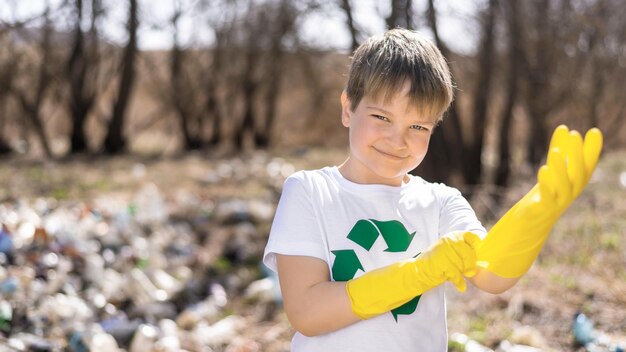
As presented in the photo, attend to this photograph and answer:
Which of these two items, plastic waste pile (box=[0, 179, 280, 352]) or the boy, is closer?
the boy

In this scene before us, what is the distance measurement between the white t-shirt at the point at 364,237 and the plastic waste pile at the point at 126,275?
1797 mm

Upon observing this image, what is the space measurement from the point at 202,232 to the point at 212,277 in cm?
94

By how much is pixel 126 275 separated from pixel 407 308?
2726mm

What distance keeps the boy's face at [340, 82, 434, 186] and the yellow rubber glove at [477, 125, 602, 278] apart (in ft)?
0.73

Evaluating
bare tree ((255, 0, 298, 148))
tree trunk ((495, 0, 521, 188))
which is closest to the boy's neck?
tree trunk ((495, 0, 521, 188))

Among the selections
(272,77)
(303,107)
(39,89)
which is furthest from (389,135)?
(303,107)

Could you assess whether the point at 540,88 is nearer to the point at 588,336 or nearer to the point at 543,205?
the point at 588,336

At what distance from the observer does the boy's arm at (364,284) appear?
1309 millimetres

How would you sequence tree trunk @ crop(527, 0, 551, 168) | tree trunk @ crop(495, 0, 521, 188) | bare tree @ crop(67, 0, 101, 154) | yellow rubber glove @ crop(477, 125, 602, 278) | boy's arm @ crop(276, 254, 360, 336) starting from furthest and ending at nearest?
bare tree @ crop(67, 0, 101, 154), tree trunk @ crop(527, 0, 551, 168), tree trunk @ crop(495, 0, 521, 188), boy's arm @ crop(276, 254, 360, 336), yellow rubber glove @ crop(477, 125, 602, 278)

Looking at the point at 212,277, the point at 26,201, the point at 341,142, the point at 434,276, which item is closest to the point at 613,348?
the point at 434,276

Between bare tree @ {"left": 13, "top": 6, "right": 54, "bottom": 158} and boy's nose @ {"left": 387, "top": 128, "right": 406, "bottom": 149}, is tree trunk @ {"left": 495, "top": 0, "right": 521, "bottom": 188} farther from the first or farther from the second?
bare tree @ {"left": 13, "top": 6, "right": 54, "bottom": 158}

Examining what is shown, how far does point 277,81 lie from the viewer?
14.6 m

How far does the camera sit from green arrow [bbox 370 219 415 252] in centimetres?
145

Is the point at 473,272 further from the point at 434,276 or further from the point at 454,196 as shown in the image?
the point at 454,196
